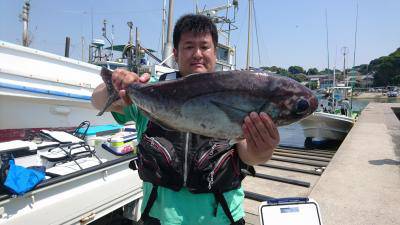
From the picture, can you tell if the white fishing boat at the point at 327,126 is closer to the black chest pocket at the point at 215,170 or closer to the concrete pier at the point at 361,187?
the concrete pier at the point at 361,187

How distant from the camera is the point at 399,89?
97562 millimetres

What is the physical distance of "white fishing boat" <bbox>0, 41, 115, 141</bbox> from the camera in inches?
247

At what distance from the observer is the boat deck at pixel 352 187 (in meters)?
4.96

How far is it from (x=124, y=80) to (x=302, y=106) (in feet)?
4.05

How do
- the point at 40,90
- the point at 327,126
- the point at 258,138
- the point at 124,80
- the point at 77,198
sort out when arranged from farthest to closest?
the point at 327,126
the point at 40,90
the point at 77,198
the point at 124,80
the point at 258,138

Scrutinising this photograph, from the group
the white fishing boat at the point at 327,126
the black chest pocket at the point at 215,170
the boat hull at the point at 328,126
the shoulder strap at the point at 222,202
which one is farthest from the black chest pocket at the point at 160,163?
the boat hull at the point at 328,126

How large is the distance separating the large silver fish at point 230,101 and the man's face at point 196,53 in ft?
1.26

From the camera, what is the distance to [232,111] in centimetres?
188

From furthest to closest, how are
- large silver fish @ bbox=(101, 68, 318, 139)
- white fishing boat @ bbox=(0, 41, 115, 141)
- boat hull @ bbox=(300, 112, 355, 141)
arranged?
boat hull @ bbox=(300, 112, 355, 141) < white fishing boat @ bbox=(0, 41, 115, 141) < large silver fish @ bbox=(101, 68, 318, 139)

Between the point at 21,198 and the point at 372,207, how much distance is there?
16.0 ft

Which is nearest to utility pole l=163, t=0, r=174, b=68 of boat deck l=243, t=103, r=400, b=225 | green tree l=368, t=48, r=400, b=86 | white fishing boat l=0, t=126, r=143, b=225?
boat deck l=243, t=103, r=400, b=225

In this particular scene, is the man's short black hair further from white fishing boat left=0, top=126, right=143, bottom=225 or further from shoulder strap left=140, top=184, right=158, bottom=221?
white fishing boat left=0, top=126, right=143, bottom=225

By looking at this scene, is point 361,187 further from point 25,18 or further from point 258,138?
point 25,18

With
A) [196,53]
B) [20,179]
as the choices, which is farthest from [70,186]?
[196,53]
